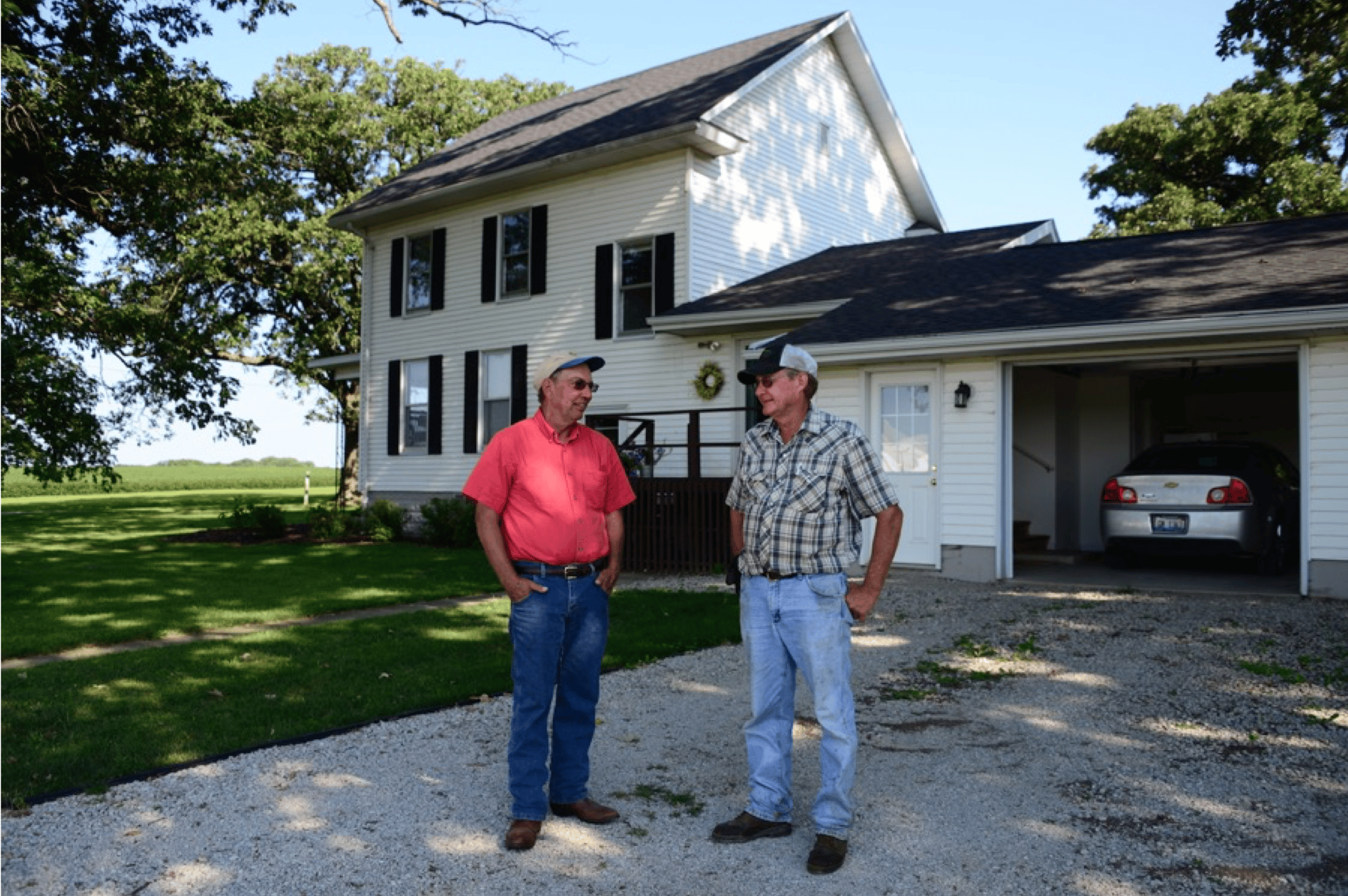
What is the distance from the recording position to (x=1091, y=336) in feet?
35.6

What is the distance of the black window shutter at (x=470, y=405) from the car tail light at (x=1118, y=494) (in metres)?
10.9

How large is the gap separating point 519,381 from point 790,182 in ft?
19.0

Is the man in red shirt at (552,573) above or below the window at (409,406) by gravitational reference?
below

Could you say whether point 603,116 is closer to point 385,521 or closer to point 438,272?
point 438,272

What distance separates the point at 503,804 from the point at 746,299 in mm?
11951

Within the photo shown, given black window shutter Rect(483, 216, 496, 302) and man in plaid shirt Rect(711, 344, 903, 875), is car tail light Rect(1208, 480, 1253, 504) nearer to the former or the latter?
man in plaid shirt Rect(711, 344, 903, 875)

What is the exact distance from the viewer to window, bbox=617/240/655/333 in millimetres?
17250

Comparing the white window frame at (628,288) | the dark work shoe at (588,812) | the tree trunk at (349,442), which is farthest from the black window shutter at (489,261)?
the dark work shoe at (588,812)

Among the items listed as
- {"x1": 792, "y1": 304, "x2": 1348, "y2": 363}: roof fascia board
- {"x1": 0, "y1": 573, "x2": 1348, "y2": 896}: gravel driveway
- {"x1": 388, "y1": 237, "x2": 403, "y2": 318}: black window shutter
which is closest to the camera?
{"x1": 0, "y1": 573, "x2": 1348, "y2": 896}: gravel driveway

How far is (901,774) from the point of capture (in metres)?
4.98

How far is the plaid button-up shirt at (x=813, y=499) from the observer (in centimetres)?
405

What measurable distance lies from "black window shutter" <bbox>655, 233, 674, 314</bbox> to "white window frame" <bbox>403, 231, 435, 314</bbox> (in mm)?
5943

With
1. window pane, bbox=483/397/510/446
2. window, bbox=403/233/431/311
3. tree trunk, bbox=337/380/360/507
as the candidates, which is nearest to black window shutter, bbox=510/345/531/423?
window pane, bbox=483/397/510/446

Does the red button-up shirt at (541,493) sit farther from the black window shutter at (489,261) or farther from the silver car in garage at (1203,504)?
the black window shutter at (489,261)
